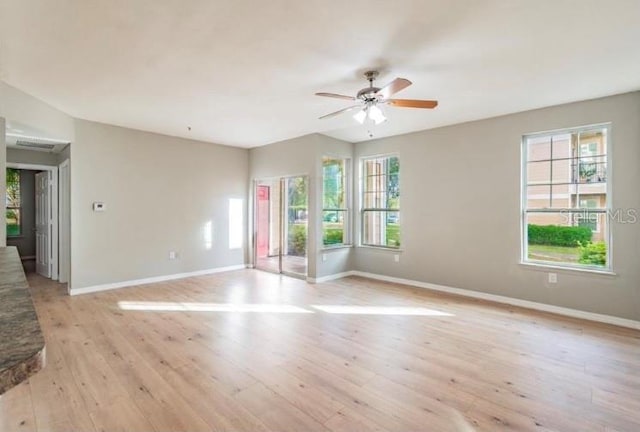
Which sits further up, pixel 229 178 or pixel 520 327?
pixel 229 178

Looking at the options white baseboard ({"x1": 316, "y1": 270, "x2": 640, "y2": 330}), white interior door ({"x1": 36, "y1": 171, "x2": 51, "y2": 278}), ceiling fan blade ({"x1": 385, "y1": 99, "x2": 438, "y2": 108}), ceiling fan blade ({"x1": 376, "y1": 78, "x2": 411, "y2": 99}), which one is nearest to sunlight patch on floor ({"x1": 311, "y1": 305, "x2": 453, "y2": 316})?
white baseboard ({"x1": 316, "y1": 270, "x2": 640, "y2": 330})

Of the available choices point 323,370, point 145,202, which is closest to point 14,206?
point 145,202

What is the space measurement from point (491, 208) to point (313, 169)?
292 centimetres

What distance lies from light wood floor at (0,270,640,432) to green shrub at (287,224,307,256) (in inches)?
78.4

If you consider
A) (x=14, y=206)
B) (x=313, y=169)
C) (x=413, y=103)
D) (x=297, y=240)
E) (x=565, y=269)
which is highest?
(x=413, y=103)

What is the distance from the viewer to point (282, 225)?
655cm

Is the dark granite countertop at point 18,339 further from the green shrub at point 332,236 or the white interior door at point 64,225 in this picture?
the green shrub at point 332,236

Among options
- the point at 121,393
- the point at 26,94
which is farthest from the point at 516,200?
the point at 26,94

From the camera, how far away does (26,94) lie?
3.75 metres

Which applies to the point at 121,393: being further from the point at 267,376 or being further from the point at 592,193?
the point at 592,193

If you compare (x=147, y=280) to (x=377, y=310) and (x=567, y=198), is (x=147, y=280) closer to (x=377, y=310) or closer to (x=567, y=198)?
(x=377, y=310)

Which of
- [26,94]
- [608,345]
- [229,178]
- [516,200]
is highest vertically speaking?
[26,94]

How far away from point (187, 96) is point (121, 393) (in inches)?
122

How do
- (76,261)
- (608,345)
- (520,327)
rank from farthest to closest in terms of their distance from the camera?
(76,261), (520,327), (608,345)
